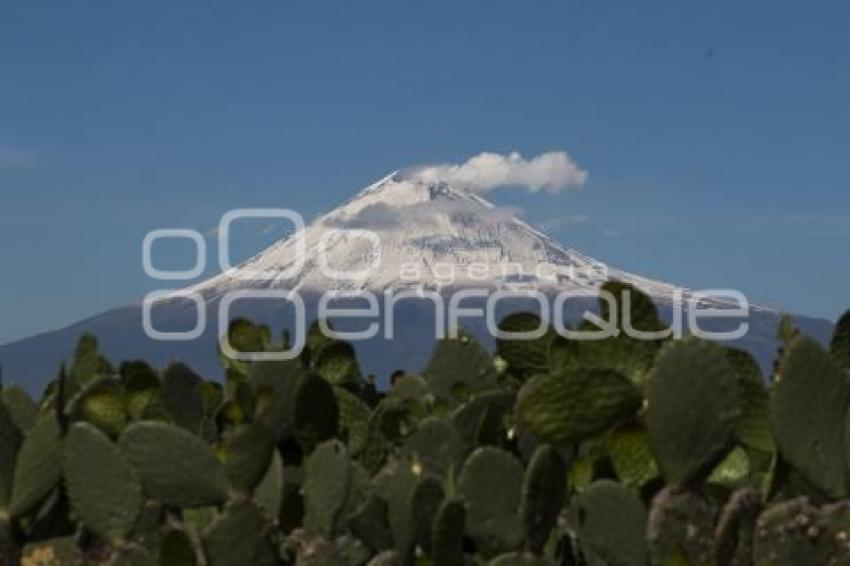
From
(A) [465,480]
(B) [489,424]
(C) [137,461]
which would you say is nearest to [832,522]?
(A) [465,480]

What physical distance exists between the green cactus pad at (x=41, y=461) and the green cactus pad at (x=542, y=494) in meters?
1.36

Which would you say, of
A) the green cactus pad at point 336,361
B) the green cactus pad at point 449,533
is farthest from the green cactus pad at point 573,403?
the green cactus pad at point 336,361

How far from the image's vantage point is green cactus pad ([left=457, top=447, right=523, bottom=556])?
10.9 feet

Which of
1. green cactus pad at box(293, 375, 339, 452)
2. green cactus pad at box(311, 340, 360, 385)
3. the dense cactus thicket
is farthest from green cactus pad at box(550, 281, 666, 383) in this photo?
green cactus pad at box(311, 340, 360, 385)

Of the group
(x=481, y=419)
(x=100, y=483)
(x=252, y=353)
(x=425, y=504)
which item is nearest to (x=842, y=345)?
(x=481, y=419)

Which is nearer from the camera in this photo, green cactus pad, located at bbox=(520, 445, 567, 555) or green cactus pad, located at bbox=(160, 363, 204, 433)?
green cactus pad, located at bbox=(520, 445, 567, 555)

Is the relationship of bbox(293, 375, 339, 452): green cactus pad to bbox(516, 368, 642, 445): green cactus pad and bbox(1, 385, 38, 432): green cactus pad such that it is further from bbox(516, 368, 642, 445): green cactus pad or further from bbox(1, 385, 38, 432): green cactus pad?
bbox(1, 385, 38, 432): green cactus pad

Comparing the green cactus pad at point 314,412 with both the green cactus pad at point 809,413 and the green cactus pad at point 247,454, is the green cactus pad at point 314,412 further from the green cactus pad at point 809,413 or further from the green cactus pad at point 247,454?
the green cactus pad at point 809,413

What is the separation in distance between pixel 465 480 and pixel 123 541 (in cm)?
95

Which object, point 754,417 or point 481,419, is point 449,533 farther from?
point 754,417

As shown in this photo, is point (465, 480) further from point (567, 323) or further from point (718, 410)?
point (567, 323)

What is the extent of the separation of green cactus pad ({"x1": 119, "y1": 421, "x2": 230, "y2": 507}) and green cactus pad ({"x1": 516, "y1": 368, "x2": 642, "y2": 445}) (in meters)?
0.83

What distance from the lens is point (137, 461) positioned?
3.62 meters

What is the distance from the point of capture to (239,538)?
3.34 metres
